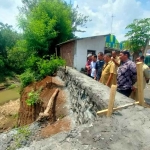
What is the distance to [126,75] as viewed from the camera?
4793mm

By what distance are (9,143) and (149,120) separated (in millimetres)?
4198

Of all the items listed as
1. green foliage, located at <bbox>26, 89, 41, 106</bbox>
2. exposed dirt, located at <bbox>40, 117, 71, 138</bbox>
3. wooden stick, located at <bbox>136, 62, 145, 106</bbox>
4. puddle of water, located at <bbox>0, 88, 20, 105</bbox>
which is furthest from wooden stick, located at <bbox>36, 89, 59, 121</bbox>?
puddle of water, located at <bbox>0, 88, 20, 105</bbox>

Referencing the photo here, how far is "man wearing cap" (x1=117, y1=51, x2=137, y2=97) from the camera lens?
477cm

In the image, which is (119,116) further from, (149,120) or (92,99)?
(92,99)

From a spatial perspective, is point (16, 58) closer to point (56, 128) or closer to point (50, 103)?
point (50, 103)

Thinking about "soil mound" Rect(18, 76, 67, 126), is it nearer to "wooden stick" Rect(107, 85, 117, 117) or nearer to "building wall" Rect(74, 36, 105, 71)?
"wooden stick" Rect(107, 85, 117, 117)

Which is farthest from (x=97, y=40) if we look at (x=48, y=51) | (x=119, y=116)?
(x=119, y=116)

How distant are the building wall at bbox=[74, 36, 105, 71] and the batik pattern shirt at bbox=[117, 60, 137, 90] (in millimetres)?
11416

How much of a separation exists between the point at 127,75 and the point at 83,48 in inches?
471

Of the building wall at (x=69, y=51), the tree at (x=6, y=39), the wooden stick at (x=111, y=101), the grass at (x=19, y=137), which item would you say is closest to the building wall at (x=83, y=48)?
the building wall at (x=69, y=51)

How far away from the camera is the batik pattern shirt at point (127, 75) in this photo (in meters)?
4.76

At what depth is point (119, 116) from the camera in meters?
3.09

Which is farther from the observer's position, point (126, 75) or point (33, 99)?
point (33, 99)

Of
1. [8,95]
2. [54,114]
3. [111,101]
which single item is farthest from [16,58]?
[111,101]
